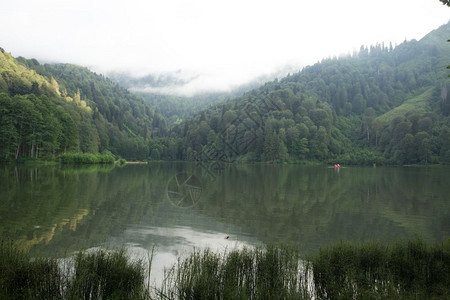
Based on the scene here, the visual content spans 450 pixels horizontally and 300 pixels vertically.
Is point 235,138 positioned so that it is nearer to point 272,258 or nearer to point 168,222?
point 168,222

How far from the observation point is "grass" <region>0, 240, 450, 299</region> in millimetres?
6539

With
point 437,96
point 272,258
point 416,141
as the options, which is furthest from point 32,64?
point 437,96

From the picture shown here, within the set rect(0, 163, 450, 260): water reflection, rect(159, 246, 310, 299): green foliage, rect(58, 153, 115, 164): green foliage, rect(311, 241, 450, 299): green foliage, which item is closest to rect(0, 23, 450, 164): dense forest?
rect(58, 153, 115, 164): green foliage

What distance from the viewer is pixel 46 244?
11.8 metres

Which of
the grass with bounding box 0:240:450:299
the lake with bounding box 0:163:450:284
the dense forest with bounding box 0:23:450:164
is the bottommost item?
the lake with bounding box 0:163:450:284

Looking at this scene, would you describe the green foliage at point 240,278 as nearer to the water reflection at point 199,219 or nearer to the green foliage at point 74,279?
the green foliage at point 74,279

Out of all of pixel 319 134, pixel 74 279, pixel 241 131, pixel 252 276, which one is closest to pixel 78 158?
pixel 241 131

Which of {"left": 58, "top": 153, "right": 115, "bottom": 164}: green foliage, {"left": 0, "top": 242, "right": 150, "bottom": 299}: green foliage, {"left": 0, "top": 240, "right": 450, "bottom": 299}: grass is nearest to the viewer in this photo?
{"left": 0, "top": 242, "right": 150, "bottom": 299}: green foliage

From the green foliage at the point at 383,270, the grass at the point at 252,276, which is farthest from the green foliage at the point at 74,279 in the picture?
the green foliage at the point at 383,270

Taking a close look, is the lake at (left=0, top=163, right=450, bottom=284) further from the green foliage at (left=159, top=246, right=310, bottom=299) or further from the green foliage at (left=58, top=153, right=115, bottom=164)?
the green foliage at (left=58, top=153, right=115, bottom=164)

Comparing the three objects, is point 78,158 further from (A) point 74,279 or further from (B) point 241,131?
(A) point 74,279

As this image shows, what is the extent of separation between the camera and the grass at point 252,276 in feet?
21.5

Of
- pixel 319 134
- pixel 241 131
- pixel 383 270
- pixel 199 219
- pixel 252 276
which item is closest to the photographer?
pixel 252 276

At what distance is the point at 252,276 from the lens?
26.2 feet
